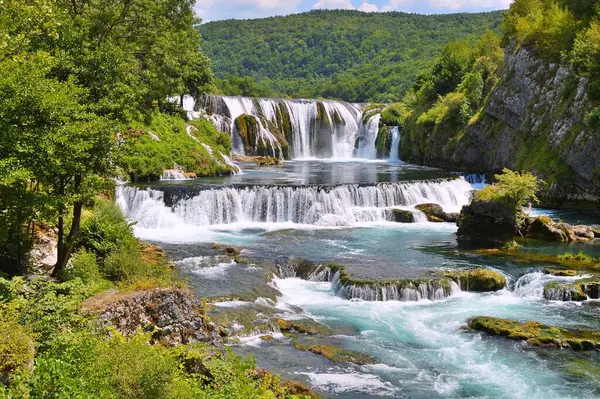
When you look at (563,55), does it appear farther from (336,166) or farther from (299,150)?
(299,150)

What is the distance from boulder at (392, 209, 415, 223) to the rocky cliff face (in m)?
9.49

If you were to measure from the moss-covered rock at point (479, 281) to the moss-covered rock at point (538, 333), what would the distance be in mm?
3233

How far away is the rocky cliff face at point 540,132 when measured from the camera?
1238 inches

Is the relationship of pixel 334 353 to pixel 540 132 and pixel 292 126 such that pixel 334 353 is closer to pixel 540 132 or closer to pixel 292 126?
pixel 540 132

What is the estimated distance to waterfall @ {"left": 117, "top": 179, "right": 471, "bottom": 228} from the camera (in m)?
28.2

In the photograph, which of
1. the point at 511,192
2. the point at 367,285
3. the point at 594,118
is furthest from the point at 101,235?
the point at 594,118

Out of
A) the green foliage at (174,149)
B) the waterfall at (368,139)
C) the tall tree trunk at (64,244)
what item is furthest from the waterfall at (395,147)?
the tall tree trunk at (64,244)

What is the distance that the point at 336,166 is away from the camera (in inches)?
1967

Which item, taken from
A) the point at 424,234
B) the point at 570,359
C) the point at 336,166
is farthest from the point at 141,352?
the point at 336,166

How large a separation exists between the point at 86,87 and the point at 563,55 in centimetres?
3094

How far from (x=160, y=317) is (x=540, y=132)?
32097mm

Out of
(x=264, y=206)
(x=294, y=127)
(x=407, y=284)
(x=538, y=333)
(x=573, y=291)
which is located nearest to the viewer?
(x=538, y=333)

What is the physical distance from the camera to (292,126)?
58.7 metres

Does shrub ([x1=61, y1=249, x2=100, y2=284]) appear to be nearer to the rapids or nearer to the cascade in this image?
the rapids
